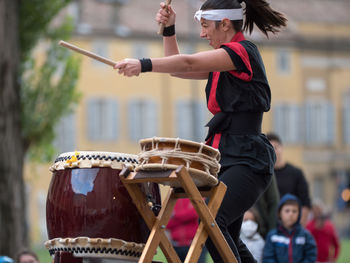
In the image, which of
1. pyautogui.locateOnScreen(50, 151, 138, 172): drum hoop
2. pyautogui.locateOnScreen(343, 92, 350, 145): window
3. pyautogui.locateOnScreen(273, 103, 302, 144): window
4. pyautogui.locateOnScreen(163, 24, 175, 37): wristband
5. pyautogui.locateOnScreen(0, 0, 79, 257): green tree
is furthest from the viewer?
pyautogui.locateOnScreen(343, 92, 350, 145): window

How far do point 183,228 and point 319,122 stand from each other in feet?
132

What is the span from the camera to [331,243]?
44.6 feet

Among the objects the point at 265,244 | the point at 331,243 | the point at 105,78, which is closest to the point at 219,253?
the point at 265,244

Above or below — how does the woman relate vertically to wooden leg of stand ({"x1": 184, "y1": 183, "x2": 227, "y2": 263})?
above

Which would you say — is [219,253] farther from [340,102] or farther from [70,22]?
[340,102]

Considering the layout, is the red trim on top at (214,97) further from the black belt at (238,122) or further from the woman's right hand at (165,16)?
the woman's right hand at (165,16)

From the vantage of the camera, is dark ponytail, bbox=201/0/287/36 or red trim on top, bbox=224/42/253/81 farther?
dark ponytail, bbox=201/0/287/36

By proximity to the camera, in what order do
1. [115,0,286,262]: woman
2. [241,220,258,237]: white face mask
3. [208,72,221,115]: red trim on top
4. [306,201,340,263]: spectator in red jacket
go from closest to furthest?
[115,0,286,262]: woman
[208,72,221,115]: red trim on top
[241,220,258,237]: white face mask
[306,201,340,263]: spectator in red jacket

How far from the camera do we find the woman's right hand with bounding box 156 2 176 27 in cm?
575

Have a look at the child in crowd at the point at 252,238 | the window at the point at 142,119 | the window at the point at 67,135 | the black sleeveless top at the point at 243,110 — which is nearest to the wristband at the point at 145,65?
the black sleeveless top at the point at 243,110

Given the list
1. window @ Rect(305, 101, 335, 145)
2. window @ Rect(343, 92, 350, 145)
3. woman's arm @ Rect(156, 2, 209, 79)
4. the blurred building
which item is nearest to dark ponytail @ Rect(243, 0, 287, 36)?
woman's arm @ Rect(156, 2, 209, 79)

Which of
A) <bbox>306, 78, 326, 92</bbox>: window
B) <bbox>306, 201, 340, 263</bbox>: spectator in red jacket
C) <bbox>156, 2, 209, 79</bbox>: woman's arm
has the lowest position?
<bbox>306, 201, 340, 263</bbox>: spectator in red jacket

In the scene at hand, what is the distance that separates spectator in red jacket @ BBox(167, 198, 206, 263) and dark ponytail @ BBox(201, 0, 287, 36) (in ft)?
14.6

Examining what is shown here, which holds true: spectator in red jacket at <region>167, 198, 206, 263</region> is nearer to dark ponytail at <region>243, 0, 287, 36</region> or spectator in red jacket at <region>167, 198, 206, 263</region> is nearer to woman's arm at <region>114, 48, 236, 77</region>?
dark ponytail at <region>243, 0, 287, 36</region>
